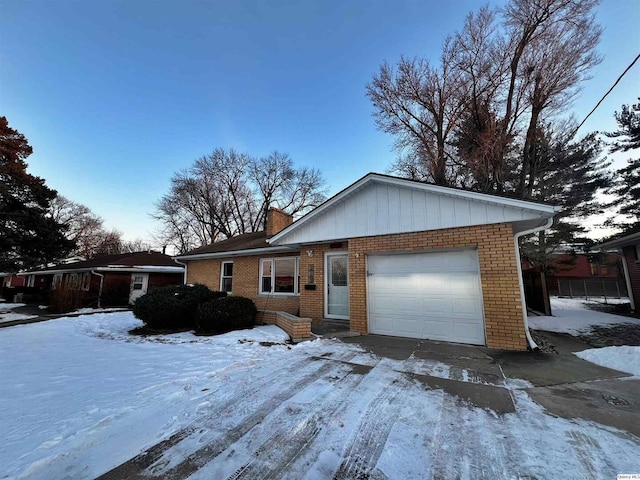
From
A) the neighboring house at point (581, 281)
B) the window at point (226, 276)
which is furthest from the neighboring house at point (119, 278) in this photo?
the neighboring house at point (581, 281)

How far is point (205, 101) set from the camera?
44.8ft

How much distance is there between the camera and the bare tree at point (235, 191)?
28188 mm

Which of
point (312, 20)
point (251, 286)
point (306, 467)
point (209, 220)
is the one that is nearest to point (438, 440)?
point (306, 467)

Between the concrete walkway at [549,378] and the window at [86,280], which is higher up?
the window at [86,280]

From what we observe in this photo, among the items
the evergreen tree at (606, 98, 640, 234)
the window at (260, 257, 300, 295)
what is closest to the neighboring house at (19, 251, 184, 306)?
the window at (260, 257, 300, 295)

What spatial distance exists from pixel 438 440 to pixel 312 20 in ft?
45.1

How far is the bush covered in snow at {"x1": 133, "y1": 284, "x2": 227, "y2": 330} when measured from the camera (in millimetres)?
8453

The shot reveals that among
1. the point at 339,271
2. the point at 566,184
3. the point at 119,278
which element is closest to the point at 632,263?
the point at 566,184

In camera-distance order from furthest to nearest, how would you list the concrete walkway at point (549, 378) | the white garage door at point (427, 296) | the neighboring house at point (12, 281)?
the neighboring house at point (12, 281)
the white garage door at point (427, 296)
the concrete walkway at point (549, 378)

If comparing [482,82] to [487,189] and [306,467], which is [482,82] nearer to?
[487,189]

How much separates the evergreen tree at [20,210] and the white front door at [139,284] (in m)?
5.42

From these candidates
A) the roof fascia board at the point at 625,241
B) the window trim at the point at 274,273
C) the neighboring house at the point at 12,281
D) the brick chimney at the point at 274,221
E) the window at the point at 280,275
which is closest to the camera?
the window trim at the point at 274,273

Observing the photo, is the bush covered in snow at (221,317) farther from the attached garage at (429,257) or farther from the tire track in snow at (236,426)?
the tire track in snow at (236,426)

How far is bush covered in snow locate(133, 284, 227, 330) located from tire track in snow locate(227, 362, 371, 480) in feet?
21.6
